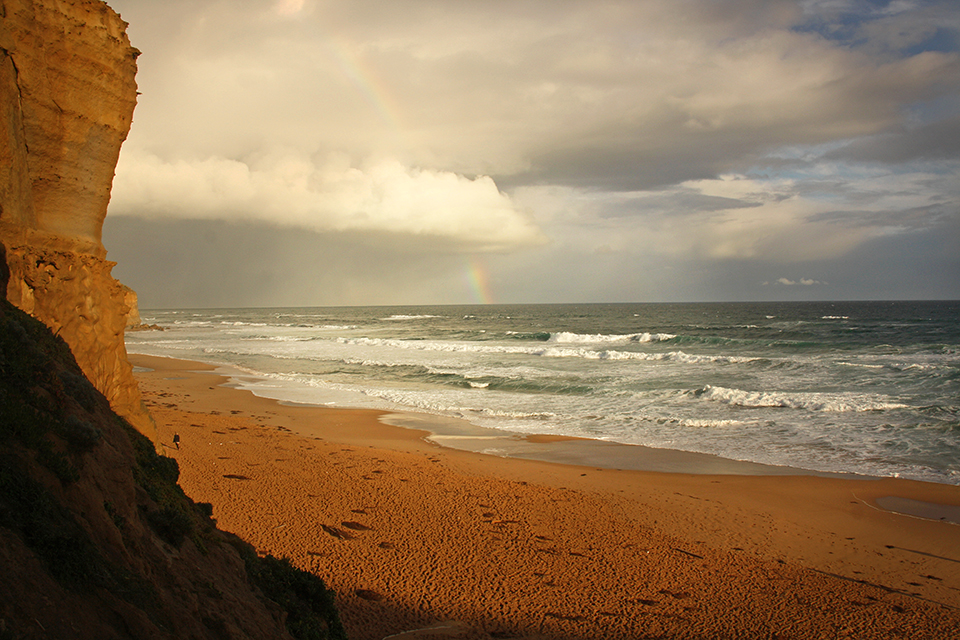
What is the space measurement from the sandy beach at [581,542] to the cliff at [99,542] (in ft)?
5.16

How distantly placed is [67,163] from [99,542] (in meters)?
5.93

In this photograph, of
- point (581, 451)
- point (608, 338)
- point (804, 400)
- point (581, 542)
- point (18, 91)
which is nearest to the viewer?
point (18, 91)

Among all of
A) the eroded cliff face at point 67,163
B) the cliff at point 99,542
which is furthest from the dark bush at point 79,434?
the eroded cliff face at point 67,163

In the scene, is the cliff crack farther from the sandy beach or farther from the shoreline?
the shoreline

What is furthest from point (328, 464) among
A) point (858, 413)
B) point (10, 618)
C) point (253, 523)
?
point (858, 413)

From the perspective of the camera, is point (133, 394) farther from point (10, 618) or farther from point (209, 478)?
point (10, 618)

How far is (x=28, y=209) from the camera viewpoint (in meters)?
6.27

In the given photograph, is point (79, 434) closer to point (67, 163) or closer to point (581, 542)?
point (67, 163)

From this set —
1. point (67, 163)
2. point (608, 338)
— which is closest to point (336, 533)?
point (67, 163)

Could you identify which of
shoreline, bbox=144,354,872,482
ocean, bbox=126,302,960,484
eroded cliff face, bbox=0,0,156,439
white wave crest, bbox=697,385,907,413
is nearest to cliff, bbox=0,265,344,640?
eroded cliff face, bbox=0,0,156,439

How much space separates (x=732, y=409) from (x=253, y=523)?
→ 600 inches

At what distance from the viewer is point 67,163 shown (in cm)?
684

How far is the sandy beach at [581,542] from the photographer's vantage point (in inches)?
218

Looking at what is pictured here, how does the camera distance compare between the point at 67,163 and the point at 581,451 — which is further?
the point at 581,451
